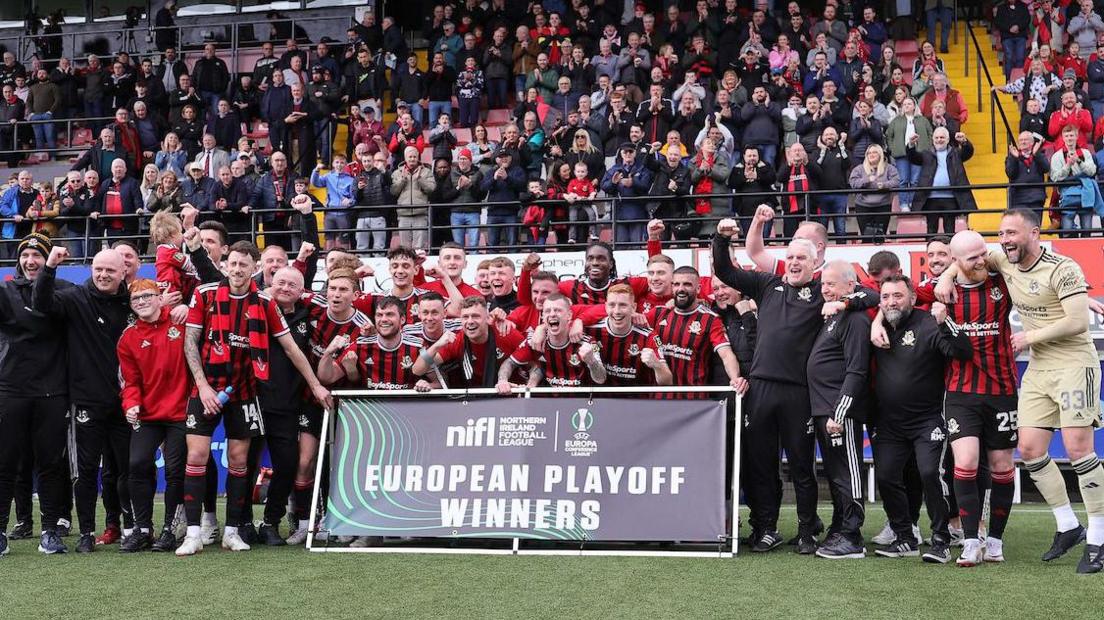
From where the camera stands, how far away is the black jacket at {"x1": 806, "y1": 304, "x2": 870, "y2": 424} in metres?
7.79

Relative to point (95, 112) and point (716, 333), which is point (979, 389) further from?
point (95, 112)

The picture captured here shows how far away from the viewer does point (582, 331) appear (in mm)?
8477

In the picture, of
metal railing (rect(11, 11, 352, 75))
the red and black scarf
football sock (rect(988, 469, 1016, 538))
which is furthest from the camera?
metal railing (rect(11, 11, 352, 75))

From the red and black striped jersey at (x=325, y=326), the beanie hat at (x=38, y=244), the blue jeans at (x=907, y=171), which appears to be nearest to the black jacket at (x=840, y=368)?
the red and black striped jersey at (x=325, y=326)

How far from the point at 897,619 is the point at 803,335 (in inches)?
107

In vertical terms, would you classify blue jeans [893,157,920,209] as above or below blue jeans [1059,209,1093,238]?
above

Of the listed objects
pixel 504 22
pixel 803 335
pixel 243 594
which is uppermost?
pixel 504 22

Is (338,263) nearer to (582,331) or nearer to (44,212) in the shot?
(582,331)

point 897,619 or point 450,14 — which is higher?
point 450,14

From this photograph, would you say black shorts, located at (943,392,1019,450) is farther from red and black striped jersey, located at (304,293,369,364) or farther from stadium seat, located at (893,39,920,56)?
stadium seat, located at (893,39,920,56)

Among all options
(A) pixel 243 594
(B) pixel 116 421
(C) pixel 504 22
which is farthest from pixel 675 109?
(A) pixel 243 594

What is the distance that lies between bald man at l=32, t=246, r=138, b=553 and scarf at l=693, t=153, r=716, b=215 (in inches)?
341

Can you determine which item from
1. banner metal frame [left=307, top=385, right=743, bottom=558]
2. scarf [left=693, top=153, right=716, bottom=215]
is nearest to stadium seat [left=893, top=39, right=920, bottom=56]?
scarf [left=693, top=153, right=716, bottom=215]

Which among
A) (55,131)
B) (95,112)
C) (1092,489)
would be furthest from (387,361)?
(55,131)
